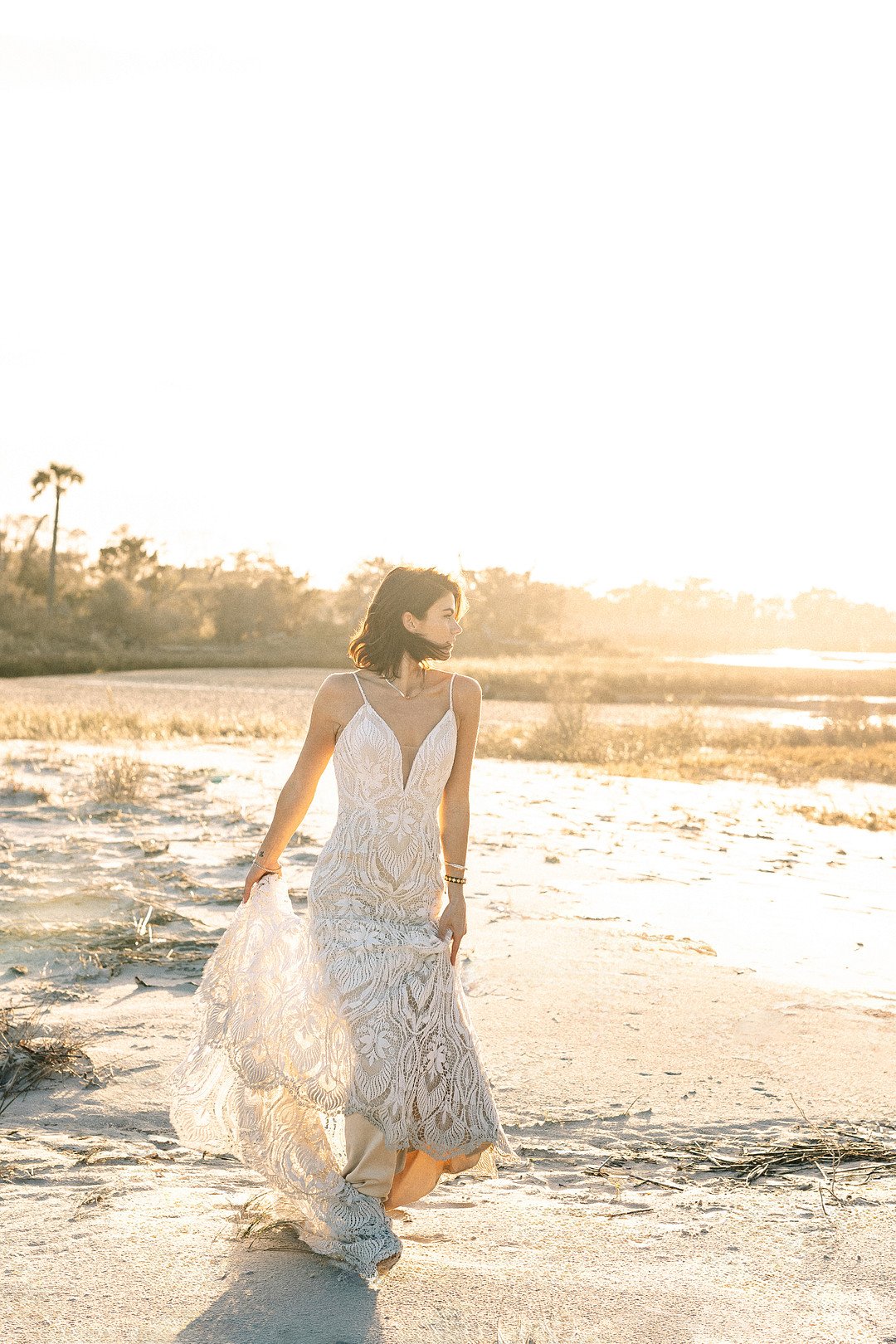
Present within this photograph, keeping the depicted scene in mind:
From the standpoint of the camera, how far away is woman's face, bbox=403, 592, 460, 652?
131 inches

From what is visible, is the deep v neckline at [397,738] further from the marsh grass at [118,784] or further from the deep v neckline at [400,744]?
the marsh grass at [118,784]

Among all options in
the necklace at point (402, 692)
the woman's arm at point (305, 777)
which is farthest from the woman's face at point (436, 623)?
the woman's arm at point (305, 777)

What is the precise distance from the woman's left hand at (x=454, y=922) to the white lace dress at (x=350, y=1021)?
2 centimetres

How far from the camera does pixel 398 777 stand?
3330 millimetres

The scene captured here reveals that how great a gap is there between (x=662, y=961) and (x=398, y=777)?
Result: 3.44 meters

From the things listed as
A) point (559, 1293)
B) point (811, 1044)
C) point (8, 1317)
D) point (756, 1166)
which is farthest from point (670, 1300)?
point (811, 1044)

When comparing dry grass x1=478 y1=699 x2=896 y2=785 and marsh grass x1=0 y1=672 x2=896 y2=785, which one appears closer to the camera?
marsh grass x1=0 y1=672 x2=896 y2=785

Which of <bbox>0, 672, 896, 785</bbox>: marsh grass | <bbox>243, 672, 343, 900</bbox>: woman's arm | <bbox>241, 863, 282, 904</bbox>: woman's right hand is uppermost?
<bbox>243, 672, 343, 900</bbox>: woman's arm

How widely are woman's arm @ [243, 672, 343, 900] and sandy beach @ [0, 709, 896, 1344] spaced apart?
934 mm

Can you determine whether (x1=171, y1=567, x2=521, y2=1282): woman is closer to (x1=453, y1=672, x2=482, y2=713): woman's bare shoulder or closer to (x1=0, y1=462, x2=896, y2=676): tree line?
(x1=453, y1=672, x2=482, y2=713): woman's bare shoulder

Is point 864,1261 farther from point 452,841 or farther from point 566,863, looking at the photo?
point 566,863

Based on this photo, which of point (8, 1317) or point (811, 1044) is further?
point (811, 1044)

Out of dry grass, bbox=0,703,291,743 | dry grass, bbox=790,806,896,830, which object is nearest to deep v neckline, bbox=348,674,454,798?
dry grass, bbox=790,806,896,830

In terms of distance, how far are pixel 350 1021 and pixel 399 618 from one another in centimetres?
102
